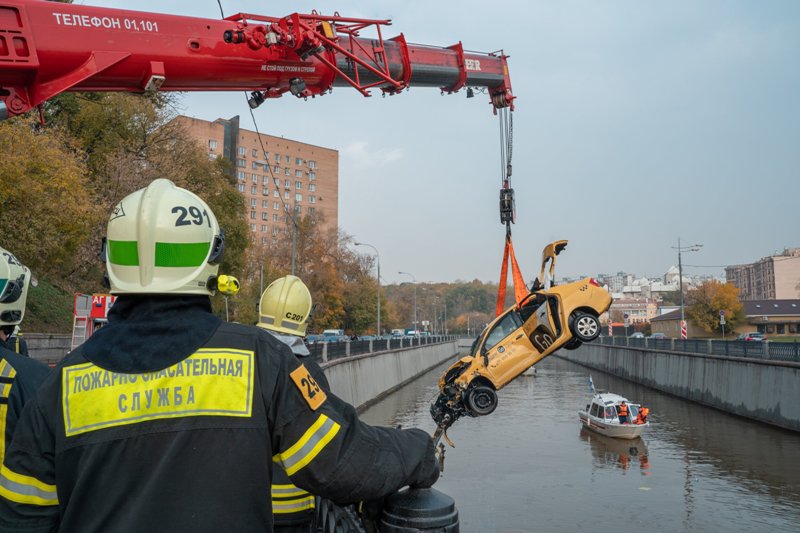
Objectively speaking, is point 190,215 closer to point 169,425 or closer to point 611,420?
point 169,425

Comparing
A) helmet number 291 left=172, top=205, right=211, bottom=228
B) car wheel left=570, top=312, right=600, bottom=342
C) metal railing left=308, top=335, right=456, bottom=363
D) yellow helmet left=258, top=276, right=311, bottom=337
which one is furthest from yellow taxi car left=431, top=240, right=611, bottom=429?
helmet number 291 left=172, top=205, right=211, bottom=228

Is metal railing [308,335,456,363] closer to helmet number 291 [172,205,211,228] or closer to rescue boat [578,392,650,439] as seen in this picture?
rescue boat [578,392,650,439]

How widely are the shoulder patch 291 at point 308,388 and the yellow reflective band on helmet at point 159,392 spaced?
14cm

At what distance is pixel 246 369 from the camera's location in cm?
189

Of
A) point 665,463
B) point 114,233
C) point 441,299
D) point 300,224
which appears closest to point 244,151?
point 300,224

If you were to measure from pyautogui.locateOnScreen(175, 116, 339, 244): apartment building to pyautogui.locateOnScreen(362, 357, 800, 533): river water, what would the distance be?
75.8 metres

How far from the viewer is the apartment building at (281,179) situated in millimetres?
99938

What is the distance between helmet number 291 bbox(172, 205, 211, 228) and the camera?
6.75ft

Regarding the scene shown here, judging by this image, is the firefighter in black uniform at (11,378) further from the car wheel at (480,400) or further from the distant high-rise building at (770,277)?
the distant high-rise building at (770,277)

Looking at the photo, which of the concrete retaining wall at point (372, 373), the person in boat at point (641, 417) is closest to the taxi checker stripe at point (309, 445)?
the concrete retaining wall at point (372, 373)

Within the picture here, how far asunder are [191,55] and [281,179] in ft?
317

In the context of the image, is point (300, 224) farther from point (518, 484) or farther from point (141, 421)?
point (141, 421)

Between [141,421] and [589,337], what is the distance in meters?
10.2

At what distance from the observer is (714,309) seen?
70.3 meters
